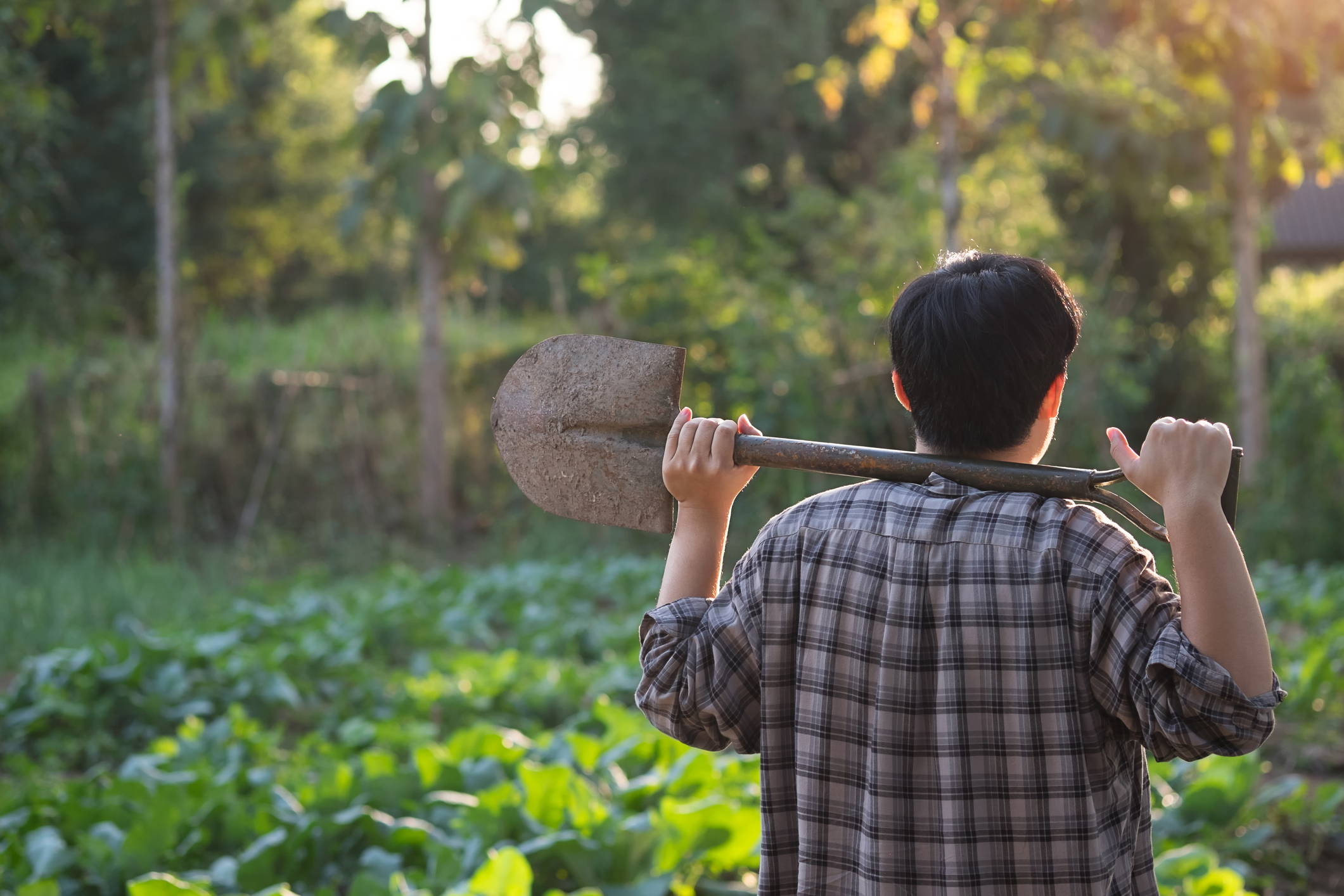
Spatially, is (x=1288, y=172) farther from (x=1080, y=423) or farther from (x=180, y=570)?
(x=180, y=570)

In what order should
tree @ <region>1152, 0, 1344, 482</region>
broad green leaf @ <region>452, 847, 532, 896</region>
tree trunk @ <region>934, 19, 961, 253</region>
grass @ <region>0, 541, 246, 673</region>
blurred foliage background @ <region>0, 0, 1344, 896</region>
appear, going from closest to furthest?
broad green leaf @ <region>452, 847, 532, 896</region>, blurred foliage background @ <region>0, 0, 1344, 896</region>, grass @ <region>0, 541, 246, 673</region>, tree @ <region>1152, 0, 1344, 482</region>, tree trunk @ <region>934, 19, 961, 253</region>

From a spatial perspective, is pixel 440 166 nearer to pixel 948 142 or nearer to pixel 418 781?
pixel 948 142

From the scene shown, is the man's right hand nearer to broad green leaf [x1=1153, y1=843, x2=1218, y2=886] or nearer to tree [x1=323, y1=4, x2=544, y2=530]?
broad green leaf [x1=1153, y1=843, x2=1218, y2=886]

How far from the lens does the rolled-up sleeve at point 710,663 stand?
4.39 feet

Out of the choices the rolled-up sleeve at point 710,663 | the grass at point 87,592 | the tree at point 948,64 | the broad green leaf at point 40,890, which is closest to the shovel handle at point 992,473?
the rolled-up sleeve at point 710,663

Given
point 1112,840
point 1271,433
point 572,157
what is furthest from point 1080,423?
point 572,157

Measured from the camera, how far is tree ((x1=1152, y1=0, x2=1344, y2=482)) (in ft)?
21.9

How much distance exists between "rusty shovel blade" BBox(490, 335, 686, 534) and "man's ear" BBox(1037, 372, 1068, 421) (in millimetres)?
502

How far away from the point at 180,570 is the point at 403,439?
2968 mm

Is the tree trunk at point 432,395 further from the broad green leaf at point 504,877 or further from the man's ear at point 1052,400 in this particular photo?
the man's ear at point 1052,400

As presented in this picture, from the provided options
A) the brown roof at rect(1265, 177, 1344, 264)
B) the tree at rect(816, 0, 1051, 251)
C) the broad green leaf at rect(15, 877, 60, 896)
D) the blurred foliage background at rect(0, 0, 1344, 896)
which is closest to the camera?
the broad green leaf at rect(15, 877, 60, 896)

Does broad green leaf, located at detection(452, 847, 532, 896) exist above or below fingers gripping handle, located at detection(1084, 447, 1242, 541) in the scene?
below

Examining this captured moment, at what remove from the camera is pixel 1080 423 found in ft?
25.7

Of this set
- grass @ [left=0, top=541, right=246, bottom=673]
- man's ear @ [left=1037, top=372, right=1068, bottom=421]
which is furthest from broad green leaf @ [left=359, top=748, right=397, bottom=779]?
grass @ [left=0, top=541, right=246, bottom=673]
